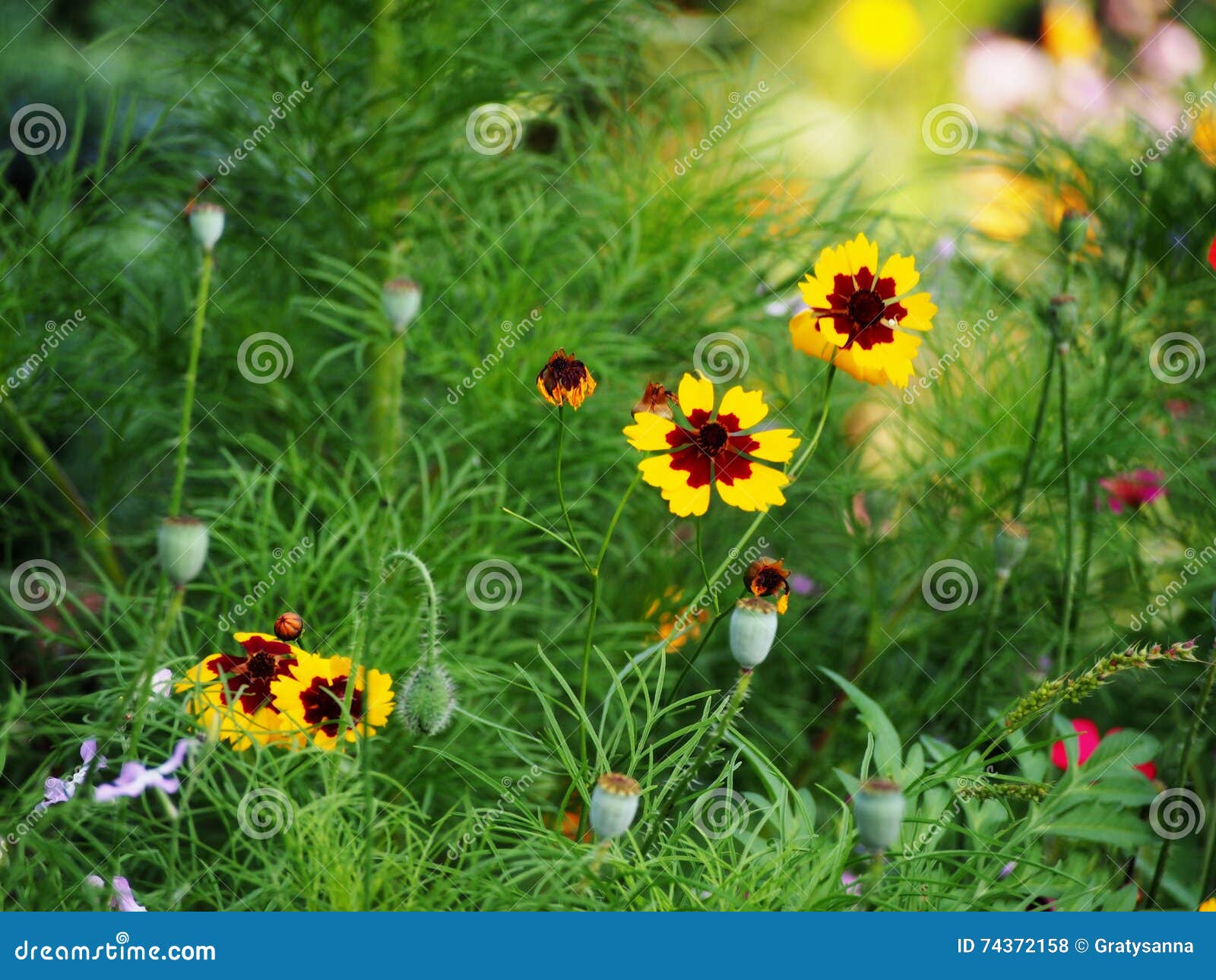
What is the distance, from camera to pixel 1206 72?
112cm

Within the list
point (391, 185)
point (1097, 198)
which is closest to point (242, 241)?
point (391, 185)

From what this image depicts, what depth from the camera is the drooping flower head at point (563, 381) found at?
1.61 ft

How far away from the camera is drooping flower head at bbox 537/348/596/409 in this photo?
49 centimetres

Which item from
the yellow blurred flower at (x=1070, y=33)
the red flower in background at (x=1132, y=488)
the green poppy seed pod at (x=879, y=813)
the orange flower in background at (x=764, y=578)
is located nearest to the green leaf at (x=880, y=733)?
the orange flower in background at (x=764, y=578)

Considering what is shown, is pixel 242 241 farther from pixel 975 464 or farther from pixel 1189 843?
pixel 1189 843

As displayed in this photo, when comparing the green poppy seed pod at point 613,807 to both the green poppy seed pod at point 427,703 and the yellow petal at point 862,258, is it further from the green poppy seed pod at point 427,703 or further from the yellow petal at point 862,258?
the yellow petal at point 862,258

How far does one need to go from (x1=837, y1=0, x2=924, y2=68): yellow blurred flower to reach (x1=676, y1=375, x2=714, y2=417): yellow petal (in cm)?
164

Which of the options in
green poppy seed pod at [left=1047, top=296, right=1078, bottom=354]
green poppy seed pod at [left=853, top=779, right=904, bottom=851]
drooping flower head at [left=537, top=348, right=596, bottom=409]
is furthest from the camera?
green poppy seed pod at [left=1047, top=296, right=1078, bottom=354]

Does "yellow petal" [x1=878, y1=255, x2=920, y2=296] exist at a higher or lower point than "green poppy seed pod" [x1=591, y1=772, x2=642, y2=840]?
higher

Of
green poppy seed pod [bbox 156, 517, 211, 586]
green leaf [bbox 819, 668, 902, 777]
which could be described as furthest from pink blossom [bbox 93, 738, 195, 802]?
green leaf [bbox 819, 668, 902, 777]

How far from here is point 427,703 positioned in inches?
19.5

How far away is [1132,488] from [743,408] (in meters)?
0.55

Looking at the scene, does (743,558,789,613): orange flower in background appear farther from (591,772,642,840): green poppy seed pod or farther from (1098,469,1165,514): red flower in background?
(1098,469,1165,514): red flower in background

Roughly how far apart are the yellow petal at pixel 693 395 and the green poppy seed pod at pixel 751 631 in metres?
0.11
